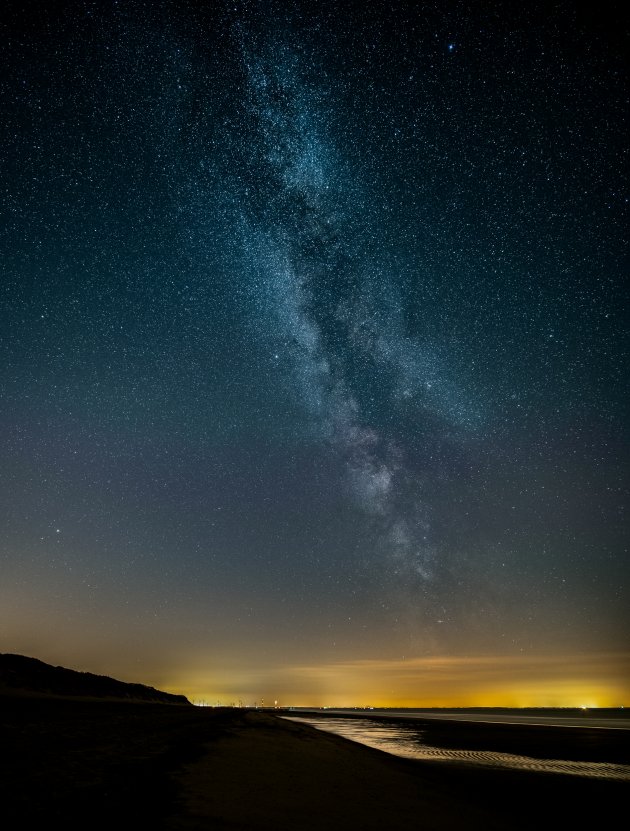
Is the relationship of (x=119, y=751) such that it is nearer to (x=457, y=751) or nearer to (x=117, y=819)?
(x=117, y=819)

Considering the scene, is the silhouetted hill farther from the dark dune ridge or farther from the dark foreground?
the dark dune ridge

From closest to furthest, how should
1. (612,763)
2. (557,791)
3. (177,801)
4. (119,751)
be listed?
(177,801) → (119,751) → (557,791) → (612,763)

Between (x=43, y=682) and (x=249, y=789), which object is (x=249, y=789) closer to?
(x=249, y=789)

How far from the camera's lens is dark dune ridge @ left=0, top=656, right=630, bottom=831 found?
244 inches

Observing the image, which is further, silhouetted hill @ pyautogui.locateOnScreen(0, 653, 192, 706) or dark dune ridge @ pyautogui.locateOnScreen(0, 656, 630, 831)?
silhouetted hill @ pyautogui.locateOnScreen(0, 653, 192, 706)

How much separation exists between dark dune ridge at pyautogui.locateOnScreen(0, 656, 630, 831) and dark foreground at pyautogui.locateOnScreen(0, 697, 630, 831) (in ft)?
0.09

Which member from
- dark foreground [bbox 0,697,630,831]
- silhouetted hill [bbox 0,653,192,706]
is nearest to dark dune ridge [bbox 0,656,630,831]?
dark foreground [bbox 0,697,630,831]

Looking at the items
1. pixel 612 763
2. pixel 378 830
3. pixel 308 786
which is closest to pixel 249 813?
pixel 378 830

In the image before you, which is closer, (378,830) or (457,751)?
(378,830)

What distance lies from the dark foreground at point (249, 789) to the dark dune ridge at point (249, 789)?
0.03 meters

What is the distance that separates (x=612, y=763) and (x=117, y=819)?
22.6m

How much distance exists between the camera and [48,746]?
10.2 m

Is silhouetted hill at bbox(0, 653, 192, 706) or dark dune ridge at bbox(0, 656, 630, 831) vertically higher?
silhouetted hill at bbox(0, 653, 192, 706)

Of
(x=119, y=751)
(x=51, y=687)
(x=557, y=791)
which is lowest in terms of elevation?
(x=557, y=791)
